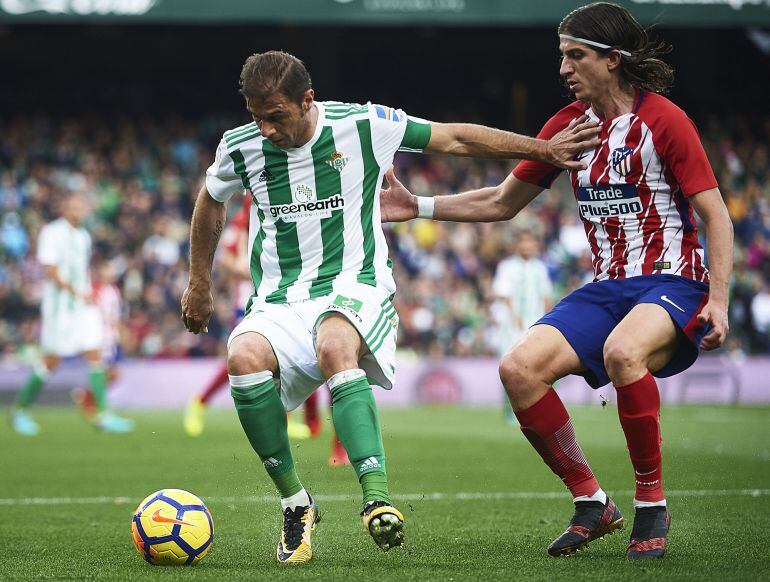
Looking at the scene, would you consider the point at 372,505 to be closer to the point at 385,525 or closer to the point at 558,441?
the point at 385,525

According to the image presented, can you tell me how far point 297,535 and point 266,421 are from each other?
482 millimetres

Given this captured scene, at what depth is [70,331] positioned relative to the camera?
1294 centimetres

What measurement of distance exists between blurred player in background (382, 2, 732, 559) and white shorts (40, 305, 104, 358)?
888 cm

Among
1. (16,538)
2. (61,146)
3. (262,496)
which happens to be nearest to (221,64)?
(61,146)

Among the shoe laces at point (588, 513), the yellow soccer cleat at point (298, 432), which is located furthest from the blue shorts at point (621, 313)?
the yellow soccer cleat at point (298, 432)

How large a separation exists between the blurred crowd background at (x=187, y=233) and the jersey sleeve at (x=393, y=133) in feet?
42.0

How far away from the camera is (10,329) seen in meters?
18.6

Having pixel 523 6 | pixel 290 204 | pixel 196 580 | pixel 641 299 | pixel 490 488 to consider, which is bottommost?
pixel 490 488

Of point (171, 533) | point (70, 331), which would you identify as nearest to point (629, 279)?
point (171, 533)

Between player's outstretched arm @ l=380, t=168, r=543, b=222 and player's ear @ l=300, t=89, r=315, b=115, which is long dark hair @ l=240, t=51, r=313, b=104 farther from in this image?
player's outstretched arm @ l=380, t=168, r=543, b=222

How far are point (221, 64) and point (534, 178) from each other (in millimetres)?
21743

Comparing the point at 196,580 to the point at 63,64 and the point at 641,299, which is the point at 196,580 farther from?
the point at 63,64

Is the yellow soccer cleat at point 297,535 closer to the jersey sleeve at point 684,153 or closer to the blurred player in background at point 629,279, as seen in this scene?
the blurred player in background at point 629,279

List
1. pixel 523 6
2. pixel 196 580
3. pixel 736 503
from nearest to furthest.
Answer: pixel 196 580, pixel 736 503, pixel 523 6
